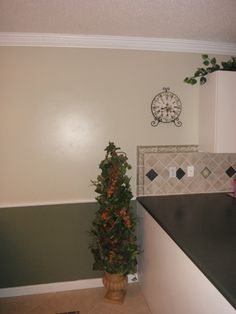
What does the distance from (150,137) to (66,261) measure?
4.86 feet

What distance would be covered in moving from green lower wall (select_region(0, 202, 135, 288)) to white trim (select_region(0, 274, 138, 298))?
4 cm

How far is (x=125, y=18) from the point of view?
1823 mm

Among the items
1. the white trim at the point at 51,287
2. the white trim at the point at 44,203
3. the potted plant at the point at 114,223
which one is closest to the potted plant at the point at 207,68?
the potted plant at the point at 114,223

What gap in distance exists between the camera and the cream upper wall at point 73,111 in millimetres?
2168

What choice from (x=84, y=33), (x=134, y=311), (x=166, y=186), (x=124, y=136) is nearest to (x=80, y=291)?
(x=134, y=311)

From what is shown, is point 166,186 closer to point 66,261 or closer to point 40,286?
point 66,261

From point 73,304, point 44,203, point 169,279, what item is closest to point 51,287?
point 73,304

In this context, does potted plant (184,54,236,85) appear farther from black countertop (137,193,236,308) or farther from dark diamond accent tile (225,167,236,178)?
black countertop (137,193,236,308)

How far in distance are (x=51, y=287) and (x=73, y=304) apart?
1.00ft

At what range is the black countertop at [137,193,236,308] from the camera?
107 centimetres

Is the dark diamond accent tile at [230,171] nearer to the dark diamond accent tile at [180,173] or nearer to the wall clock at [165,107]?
the dark diamond accent tile at [180,173]

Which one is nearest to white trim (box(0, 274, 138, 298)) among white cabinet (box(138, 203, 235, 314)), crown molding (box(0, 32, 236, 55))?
white cabinet (box(138, 203, 235, 314))

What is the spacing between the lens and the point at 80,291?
234 centimetres

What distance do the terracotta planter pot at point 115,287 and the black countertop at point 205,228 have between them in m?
0.69
